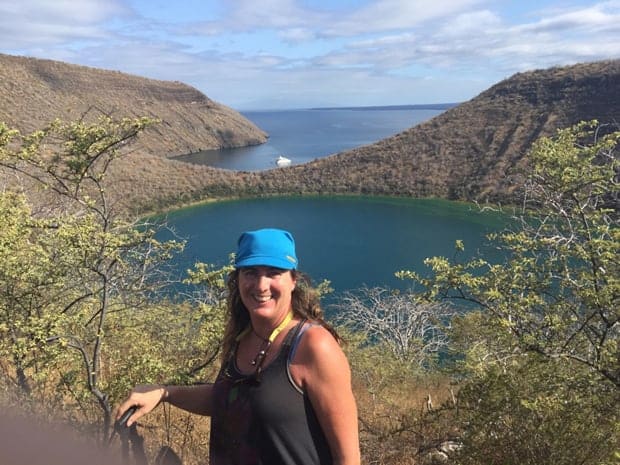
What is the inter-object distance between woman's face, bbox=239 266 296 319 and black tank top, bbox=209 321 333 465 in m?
0.13

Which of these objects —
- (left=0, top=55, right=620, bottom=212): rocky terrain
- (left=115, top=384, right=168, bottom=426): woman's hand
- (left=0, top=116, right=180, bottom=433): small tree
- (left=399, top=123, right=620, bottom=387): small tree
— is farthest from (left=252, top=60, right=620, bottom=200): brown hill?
(left=115, top=384, right=168, bottom=426): woman's hand

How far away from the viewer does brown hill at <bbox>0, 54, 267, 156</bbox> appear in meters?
65.1

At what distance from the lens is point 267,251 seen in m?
1.64

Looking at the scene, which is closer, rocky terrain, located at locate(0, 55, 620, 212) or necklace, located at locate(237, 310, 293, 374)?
necklace, located at locate(237, 310, 293, 374)

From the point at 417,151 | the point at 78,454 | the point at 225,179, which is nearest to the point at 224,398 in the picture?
the point at 78,454

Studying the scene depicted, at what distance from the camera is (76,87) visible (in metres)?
90.1

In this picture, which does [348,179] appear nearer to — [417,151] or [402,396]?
[417,151]

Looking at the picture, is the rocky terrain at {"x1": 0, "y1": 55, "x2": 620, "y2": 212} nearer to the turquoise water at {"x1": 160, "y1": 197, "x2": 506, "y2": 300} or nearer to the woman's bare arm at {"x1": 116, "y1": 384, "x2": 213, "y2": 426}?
the turquoise water at {"x1": 160, "y1": 197, "x2": 506, "y2": 300}

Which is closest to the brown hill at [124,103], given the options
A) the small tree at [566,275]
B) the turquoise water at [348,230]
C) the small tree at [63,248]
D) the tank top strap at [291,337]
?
the turquoise water at [348,230]

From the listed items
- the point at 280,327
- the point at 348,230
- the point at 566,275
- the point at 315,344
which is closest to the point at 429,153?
the point at 348,230

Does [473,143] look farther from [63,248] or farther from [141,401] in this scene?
[141,401]

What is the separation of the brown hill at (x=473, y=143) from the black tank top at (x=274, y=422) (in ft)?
161

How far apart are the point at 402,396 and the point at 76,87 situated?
316 feet

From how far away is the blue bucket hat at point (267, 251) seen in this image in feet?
5.34
